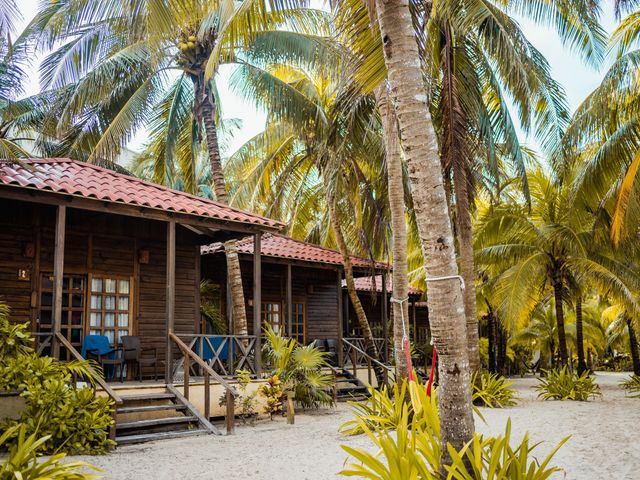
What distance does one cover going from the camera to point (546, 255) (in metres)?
18.2

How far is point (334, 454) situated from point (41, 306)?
6502 mm

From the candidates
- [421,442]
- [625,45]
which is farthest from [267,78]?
[421,442]

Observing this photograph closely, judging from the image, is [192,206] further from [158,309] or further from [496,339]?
[496,339]

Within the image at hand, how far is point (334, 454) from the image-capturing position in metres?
7.92

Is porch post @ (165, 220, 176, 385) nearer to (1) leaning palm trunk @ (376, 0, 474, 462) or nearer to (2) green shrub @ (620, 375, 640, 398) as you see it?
(1) leaning palm trunk @ (376, 0, 474, 462)

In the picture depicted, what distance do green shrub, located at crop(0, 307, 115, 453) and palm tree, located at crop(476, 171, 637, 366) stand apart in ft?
38.6

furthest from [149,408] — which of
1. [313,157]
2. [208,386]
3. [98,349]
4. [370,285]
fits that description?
[370,285]

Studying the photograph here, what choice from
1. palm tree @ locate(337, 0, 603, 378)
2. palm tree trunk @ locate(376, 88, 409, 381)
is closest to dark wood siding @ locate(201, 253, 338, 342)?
palm tree trunk @ locate(376, 88, 409, 381)

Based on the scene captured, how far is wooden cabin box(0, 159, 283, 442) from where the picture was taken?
34.1 feet

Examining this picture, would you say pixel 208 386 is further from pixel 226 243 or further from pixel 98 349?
pixel 226 243

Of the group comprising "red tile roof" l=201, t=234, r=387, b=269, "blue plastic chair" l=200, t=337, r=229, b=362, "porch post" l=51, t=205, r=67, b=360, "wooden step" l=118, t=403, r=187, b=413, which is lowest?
"wooden step" l=118, t=403, r=187, b=413

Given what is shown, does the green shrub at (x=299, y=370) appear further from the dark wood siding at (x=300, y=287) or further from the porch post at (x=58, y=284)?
the dark wood siding at (x=300, y=287)

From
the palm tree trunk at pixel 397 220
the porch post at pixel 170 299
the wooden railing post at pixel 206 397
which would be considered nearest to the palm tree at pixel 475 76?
the palm tree trunk at pixel 397 220

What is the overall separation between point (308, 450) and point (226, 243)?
6439 mm
